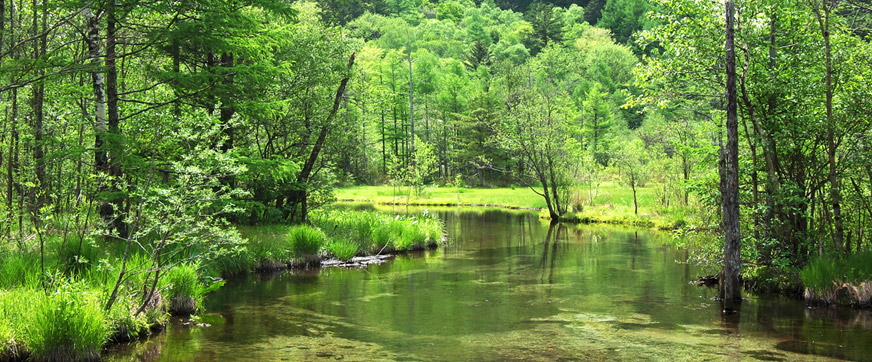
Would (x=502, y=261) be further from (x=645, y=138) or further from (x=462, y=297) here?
(x=645, y=138)

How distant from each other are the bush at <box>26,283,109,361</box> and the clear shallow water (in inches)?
24.2

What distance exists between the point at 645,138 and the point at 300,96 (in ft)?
145

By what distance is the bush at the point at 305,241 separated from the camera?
59.6 feet

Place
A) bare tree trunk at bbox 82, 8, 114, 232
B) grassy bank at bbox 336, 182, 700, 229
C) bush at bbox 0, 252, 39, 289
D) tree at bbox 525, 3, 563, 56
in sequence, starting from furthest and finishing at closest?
tree at bbox 525, 3, 563, 56 → grassy bank at bbox 336, 182, 700, 229 → bare tree trunk at bbox 82, 8, 114, 232 → bush at bbox 0, 252, 39, 289

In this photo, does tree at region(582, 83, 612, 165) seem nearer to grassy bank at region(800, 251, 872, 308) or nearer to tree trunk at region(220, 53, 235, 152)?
tree trunk at region(220, 53, 235, 152)

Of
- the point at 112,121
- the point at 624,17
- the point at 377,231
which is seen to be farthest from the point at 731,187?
the point at 624,17

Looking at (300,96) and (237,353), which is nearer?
(237,353)

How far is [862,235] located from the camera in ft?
45.3

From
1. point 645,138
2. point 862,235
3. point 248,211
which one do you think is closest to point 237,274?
point 248,211

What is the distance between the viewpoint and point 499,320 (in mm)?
11781

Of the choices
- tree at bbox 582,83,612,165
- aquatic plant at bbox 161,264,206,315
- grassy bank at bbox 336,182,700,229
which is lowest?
aquatic plant at bbox 161,264,206,315

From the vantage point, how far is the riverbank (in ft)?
26.5

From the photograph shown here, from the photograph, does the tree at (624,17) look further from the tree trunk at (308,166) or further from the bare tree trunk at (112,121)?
the bare tree trunk at (112,121)

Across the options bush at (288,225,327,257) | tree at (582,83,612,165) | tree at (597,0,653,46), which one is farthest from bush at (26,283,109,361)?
tree at (597,0,653,46)
